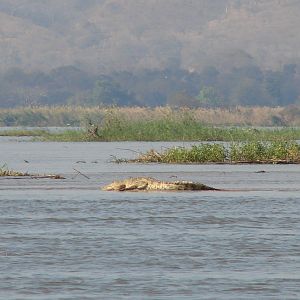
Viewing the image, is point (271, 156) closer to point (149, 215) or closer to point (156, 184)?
point (156, 184)

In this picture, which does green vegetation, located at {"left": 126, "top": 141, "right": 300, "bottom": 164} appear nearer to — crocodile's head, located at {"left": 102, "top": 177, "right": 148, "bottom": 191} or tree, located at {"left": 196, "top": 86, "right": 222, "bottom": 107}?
crocodile's head, located at {"left": 102, "top": 177, "right": 148, "bottom": 191}

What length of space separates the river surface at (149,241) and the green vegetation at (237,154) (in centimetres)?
633

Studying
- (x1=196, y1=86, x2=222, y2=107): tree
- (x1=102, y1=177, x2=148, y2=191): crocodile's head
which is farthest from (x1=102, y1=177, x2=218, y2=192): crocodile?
(x1=196, y1=86, x2=222, y2=107): tree

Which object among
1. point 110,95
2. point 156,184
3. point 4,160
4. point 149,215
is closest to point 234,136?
point 4,160

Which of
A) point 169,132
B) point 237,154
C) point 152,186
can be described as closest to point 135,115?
point 169,132

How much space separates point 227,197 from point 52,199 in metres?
3.81

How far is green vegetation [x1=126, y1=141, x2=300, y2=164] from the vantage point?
46.9 meters

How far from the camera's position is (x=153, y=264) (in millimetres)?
20484

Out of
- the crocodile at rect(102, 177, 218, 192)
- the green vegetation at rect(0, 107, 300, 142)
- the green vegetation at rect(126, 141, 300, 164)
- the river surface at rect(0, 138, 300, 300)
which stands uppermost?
the green vegetation at rect(0, 107, 300, 142)

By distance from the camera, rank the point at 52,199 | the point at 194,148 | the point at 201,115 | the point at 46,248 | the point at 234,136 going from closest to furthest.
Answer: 1. the point at 46,248
2. the point at 52,199
3. the point at 194,148
4. the point at 234,136
5. the point at 201,115

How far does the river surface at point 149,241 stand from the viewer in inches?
726

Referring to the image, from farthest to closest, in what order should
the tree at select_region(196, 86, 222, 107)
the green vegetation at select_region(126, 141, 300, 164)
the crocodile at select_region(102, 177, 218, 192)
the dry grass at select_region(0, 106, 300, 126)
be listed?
the tree at select_region(196, 86, 222, 107) < the dry grass at select_region(0, 106, 300, 126) < the green vegetation at select_region(126, 141, 300, 164) < the crocodile at select_region(102, 177, 218, 192)

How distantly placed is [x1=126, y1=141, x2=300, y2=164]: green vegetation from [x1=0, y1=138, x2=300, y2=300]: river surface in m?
6.33

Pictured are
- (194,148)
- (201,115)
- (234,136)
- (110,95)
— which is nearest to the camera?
(194,148)
